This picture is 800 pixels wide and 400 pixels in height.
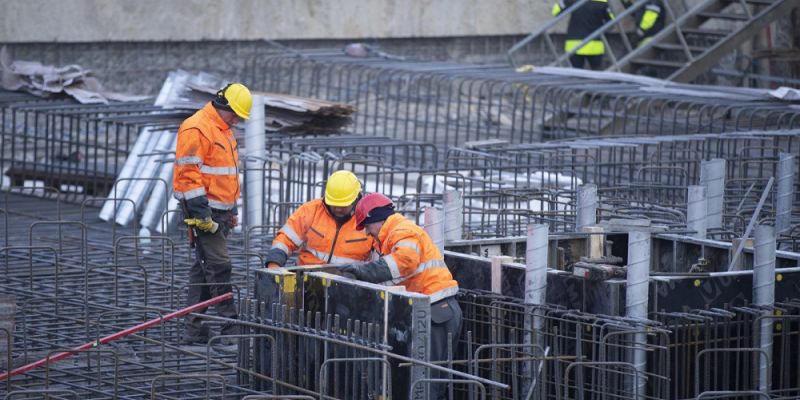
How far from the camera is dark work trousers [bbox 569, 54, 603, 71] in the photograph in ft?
73.1

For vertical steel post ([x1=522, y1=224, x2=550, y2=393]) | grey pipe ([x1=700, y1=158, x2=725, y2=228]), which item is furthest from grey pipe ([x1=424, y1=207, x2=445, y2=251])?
grey pipe ([x1=700, y1=158, x2=725, y2=228])

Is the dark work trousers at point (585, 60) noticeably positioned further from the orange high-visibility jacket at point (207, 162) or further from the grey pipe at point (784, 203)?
the orange high-visibility jacket at point (207, 162)

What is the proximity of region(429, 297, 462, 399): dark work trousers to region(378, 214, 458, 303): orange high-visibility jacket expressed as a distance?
0.17 feet

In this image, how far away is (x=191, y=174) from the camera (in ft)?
33.2

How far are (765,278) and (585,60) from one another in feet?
46.9

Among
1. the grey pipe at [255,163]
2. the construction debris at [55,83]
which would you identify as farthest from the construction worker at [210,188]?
the construction debris at [55,83]

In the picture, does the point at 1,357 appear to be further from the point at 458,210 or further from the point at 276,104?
the point at 276,104

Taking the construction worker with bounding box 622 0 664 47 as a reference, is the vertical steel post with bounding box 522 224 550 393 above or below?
below

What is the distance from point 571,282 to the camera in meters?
8.69

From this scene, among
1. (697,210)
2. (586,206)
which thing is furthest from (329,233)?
(697,210)

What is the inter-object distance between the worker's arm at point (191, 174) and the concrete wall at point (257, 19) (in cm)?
989

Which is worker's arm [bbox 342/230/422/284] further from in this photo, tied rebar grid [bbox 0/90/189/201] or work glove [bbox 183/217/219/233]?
tied rebar grid [bbox 0/90/189/201]

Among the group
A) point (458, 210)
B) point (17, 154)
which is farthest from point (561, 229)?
point (17, 154)

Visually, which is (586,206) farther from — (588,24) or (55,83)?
(588,24)
